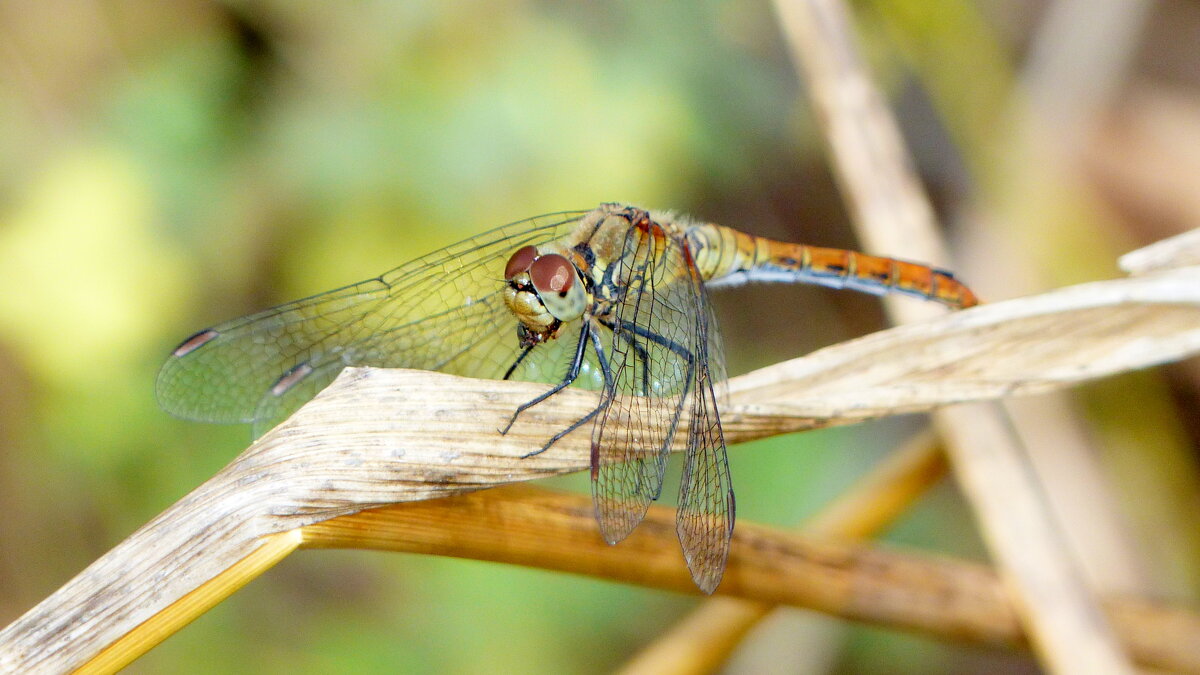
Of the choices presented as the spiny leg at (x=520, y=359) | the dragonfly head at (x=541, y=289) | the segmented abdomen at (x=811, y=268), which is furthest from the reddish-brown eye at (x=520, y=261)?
the segmented abdomen at (x=811, y=268)

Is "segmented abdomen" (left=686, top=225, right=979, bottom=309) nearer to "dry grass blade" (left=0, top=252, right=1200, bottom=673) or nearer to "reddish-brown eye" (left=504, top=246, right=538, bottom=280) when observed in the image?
"reddish-brown eye" (left=504, top=246, right=538, bottom=280)

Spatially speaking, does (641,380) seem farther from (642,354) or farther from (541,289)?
(541,289)

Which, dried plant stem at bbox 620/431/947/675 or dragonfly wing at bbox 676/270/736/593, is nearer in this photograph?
dragonfly wing at bbox 676/270/736/593

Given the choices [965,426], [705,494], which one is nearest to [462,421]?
[705,494]

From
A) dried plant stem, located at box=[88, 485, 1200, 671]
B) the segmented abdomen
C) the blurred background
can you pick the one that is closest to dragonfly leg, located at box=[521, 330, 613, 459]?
dried plant stem, located at box=[88, 485, 1200, 671]

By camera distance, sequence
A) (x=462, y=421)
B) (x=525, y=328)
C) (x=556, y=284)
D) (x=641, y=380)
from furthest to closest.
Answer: (x=525, y=328), (x=556, y=284), (x=641, y=380), (x=462, y=421)
